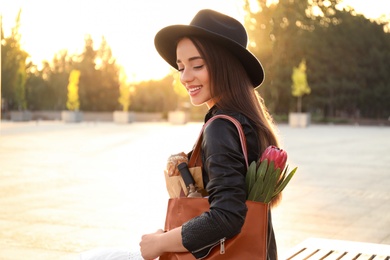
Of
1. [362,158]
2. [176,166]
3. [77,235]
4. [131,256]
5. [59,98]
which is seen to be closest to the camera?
[176,166]

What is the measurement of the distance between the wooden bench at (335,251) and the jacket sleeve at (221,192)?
62.6 inches

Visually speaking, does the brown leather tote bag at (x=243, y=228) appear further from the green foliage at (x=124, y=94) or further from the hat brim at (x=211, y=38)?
the green foliage at (x=124, y=94)

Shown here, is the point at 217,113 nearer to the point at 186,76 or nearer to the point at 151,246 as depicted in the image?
the point at 186,76

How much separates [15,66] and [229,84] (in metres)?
52.5

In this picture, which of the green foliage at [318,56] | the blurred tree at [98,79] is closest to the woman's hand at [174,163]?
the green foliage at [318,56]

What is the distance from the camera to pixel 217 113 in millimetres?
1969

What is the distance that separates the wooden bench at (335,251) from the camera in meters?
3.49

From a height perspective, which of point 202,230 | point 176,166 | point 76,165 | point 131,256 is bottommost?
A: point 76,165

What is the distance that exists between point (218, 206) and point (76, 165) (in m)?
11.3

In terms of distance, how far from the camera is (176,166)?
196 cm

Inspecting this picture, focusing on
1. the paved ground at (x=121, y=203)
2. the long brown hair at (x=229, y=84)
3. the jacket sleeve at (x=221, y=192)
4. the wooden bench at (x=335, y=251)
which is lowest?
the paved ground at (x=121, y=203)

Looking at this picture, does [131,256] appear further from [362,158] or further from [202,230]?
[362,158]

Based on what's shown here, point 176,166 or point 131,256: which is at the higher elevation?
point 176,166

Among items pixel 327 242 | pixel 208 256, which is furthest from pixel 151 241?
pixel 327 242
